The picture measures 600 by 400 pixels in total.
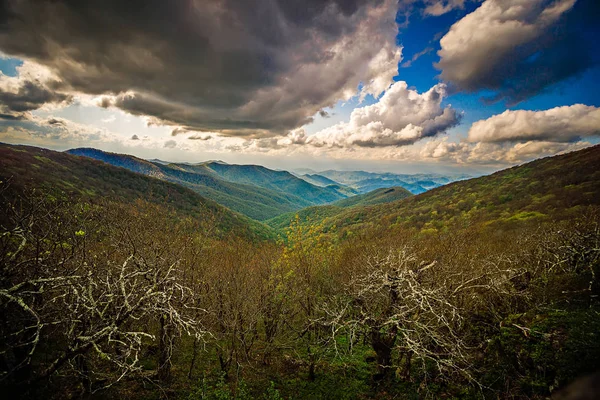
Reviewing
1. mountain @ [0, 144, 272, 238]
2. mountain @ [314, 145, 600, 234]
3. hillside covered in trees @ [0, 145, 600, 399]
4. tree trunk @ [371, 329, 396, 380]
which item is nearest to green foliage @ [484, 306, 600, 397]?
hillside covered in trees @ [0, 145, 600, 399]

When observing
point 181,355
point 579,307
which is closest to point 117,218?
point 181,355

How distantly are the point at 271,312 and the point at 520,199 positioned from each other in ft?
341

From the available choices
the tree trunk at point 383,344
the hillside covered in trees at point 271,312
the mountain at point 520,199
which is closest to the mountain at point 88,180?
the hillside covered in trees at point 271,312

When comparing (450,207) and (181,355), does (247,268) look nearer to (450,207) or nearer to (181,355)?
(181,355)

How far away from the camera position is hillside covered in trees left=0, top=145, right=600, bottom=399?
8.16 m

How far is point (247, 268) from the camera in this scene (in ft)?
57.1

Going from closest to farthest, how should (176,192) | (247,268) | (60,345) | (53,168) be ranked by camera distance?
1. (60,345)
2. (247,268)
3. (53,168)
4. (176,192)

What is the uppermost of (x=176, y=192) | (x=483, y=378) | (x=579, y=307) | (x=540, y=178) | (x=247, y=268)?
(x=540, y=178)

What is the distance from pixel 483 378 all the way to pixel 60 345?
18.7 metres

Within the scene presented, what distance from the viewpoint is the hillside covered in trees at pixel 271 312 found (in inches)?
321

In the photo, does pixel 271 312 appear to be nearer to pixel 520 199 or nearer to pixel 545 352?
pixel 545 352

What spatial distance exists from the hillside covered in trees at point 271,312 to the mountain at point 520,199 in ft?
143

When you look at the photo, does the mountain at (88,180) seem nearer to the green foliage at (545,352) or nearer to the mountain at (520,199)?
the mountain at (520,199)

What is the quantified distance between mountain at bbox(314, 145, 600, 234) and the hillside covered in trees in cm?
4353
